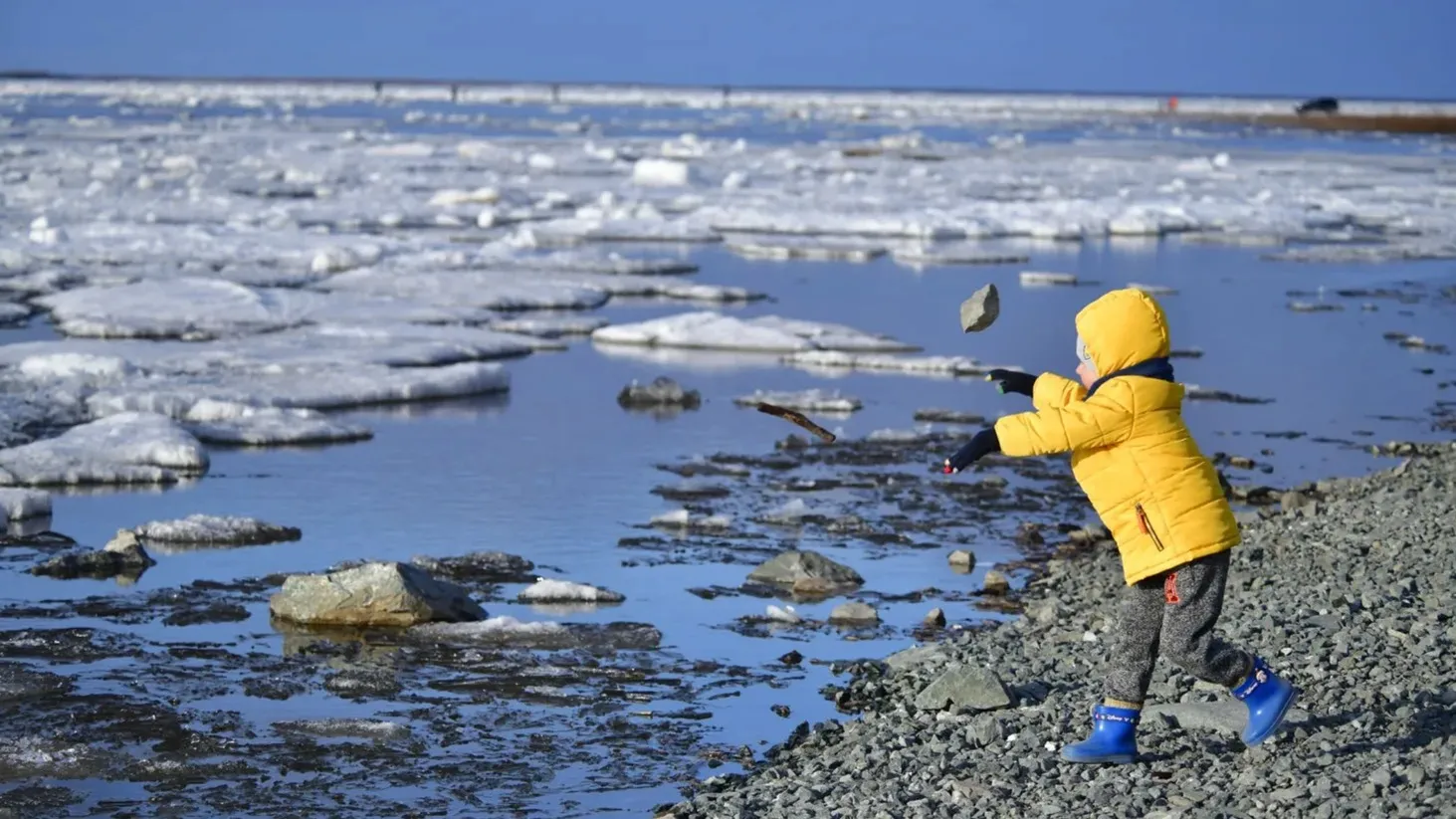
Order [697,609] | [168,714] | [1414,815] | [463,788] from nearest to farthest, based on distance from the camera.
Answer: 1. [1414,815]
2. [463,788]
3. [168,714]
4. [697,609]

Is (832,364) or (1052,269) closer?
(832,364)

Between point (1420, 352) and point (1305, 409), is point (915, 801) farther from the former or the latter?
point (1420, 352)

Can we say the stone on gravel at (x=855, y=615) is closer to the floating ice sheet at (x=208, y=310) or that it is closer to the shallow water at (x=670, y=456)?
the shallow water at (x=670, y=456)

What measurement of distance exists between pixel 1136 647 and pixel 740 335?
9.09 meters

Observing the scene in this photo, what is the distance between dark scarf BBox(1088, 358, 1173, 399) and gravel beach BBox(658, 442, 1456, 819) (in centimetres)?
94

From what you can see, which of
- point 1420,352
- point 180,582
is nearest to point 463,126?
point 1420,352

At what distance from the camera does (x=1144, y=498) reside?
457 cm

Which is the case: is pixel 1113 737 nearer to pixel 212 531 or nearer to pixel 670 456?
pixel 212 531

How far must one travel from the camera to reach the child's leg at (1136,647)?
4.67 meters

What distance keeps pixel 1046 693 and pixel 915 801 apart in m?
1.00

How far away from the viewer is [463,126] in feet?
223

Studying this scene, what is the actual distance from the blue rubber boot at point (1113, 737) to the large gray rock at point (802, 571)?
2446mm

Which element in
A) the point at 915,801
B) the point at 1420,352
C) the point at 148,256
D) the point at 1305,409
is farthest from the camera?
the point at 148,256

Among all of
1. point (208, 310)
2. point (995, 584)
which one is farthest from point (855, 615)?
point (208, 310)
